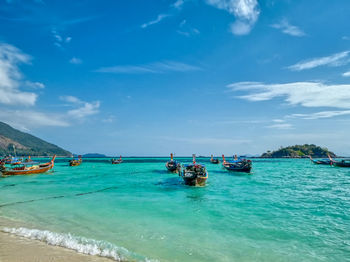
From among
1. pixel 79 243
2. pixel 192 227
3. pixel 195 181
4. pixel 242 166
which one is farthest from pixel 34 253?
pixel 242 166

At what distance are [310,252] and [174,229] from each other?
229 inches

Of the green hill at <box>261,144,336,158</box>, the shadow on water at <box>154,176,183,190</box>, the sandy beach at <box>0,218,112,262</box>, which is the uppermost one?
the green hill at <box>261,144,336,158</box>

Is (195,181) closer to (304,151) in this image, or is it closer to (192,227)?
(192,227)

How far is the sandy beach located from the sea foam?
27 centimetres

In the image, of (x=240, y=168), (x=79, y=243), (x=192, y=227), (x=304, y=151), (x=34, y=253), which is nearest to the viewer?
(x=34, y=253)

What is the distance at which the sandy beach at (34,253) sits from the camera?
22.1 ft

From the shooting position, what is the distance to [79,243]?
8.16m

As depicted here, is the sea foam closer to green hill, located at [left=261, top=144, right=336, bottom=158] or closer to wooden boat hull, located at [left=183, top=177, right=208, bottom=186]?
wooden boat hull, located at [left=183, top=177, right=208, bottom=186]

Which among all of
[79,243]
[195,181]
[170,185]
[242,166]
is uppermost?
[242,166]

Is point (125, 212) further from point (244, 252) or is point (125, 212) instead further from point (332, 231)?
point (332, 231)

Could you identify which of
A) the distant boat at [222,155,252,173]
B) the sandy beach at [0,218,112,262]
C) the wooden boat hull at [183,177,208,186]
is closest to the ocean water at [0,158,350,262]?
the sandy beach at [0,218,112,262]

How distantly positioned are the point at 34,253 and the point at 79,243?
59.0 inches

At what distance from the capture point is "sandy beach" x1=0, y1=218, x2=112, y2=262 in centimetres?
672

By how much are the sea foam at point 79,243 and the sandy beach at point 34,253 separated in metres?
0.27
